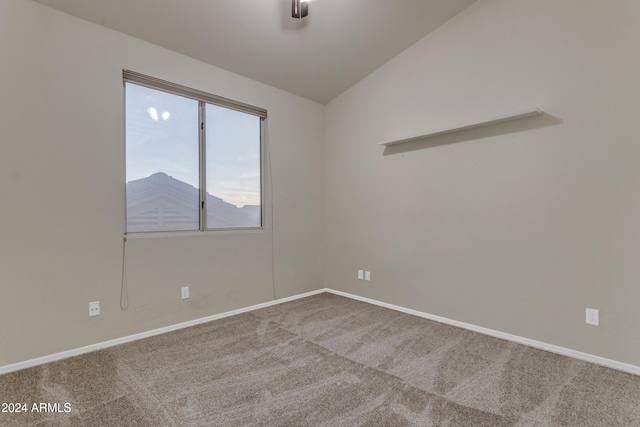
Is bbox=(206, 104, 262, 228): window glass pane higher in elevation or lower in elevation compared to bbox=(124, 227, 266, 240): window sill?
higher

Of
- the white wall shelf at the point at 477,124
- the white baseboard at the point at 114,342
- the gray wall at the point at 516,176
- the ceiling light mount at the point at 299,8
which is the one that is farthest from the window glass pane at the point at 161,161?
the white wall shelf at the point at 477,124

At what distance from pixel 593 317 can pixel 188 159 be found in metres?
3.98

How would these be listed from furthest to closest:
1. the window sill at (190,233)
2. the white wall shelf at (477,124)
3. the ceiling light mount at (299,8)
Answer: the window sill at (190,233) → the ceiling light mount at (299,8) → the white wall shelf at (477,124)

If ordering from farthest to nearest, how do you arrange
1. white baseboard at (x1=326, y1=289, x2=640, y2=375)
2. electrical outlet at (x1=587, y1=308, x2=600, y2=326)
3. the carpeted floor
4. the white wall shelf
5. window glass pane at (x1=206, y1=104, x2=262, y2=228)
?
window glass pane at (x1=206, y1=104, x2=262, y2=228), the white wall shelf, electrical outlet at (x1=587, y1=308, x2=600, y2=326), white baseboard at (x1=326, y1=289, x2=640, y2=375), the carpeted floor

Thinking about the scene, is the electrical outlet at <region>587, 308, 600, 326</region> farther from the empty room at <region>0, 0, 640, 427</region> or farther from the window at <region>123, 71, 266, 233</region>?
the window at <region>123, 71, 266, 233</region>

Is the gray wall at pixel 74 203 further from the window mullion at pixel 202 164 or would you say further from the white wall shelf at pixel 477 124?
the white wall shelf at pixel 477 124

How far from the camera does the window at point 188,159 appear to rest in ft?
9.89

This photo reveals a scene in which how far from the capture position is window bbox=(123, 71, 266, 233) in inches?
119

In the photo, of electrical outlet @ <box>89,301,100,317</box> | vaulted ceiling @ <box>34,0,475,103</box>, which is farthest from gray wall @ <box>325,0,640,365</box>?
electrical outlet @ <box>89,301,100,317</box>

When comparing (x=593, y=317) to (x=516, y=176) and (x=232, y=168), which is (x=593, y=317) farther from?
(x=232, y=168)

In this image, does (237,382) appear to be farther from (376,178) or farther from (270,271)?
(376,178)

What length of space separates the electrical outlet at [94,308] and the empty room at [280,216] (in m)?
0.03

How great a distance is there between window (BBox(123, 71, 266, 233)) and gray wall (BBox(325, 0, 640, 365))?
1.55 m

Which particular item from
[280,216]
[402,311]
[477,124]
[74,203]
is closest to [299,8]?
[477,124]
